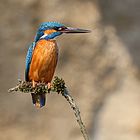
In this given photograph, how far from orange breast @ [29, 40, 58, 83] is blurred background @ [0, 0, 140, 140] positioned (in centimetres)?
361

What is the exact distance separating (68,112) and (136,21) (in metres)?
1.12

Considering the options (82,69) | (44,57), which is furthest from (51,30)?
(82,69)

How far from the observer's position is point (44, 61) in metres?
1.93

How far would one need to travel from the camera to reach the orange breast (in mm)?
1882

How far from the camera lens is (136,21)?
20.0 ft

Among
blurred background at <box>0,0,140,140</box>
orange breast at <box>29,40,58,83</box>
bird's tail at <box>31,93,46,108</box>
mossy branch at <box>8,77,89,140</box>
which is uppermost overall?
blurred background at <box>0,0,140,140</box>

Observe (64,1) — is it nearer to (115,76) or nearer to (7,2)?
(7,2)

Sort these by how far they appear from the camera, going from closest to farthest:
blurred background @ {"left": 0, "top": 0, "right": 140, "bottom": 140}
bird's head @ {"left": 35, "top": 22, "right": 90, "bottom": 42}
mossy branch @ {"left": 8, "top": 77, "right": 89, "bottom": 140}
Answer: mossy branch @ {"left": 8, "top": 77, "right": 89, "bottom": 140} → bird's head @ {"left": 35, "top": 22, "right": 90, "bottom": 42} → blurred background @ {"left": 0, "top": 0, "right": 140, "bottom": 140}

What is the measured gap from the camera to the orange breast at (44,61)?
1882 millimetres

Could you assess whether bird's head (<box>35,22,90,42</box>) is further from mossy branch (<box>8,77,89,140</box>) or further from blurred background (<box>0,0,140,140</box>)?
blurred background (<box>0,0,140,140</box>)

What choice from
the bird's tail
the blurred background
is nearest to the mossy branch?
the bird's tail

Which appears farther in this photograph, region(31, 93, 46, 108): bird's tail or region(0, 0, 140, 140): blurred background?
region(0, 0, 140, 140): blurred background

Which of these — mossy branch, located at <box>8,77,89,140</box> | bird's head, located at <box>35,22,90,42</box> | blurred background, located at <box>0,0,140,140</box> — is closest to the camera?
mossy branch, located at <box>8,77,89,140</box>

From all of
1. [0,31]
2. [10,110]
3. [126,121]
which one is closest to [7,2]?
[0,31]
